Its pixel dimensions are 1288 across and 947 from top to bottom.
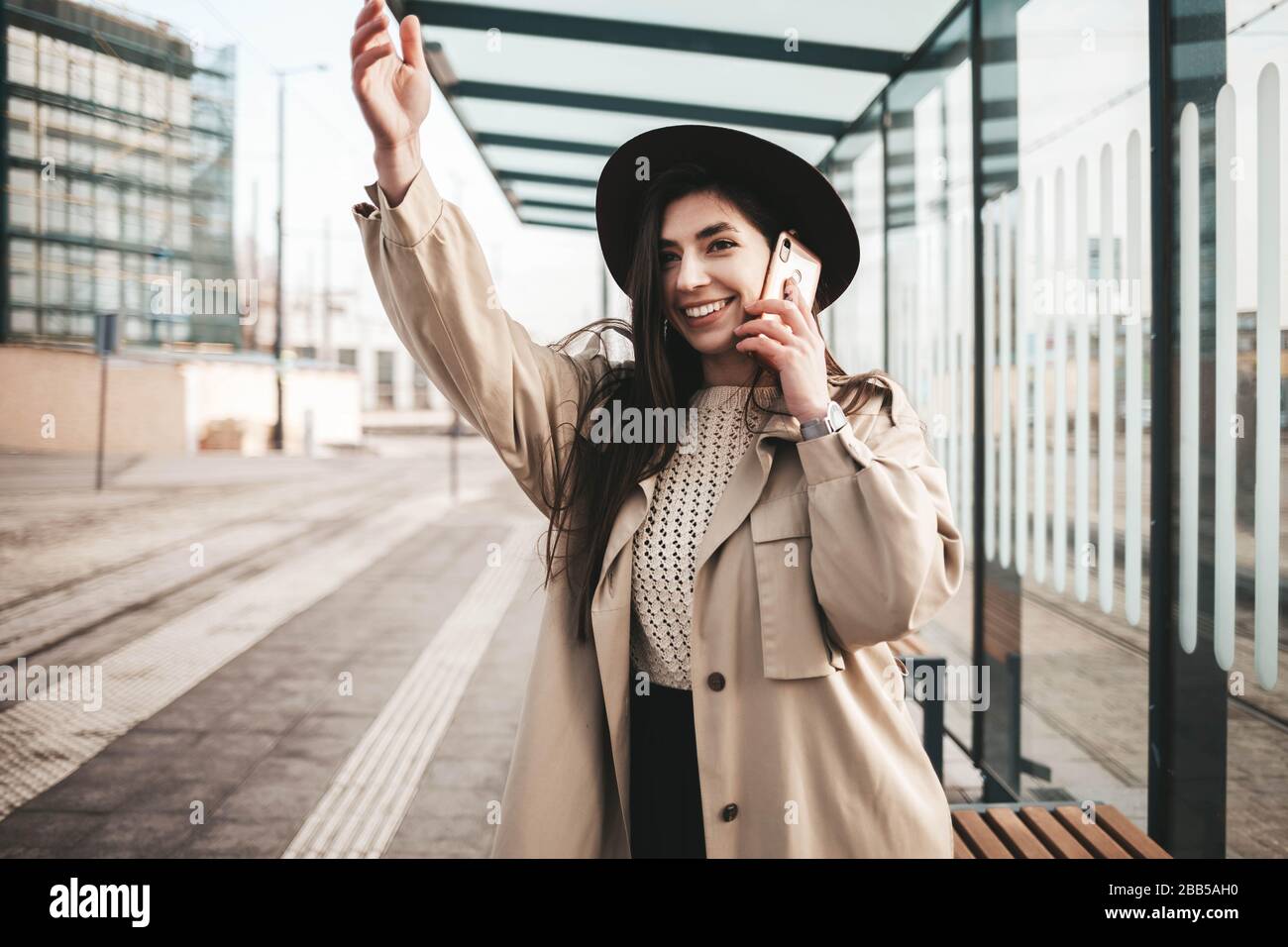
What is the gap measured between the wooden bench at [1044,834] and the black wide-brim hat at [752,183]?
4.40 ft

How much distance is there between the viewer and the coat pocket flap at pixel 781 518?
1.28 meters

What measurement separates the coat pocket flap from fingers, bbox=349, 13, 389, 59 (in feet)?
2.89

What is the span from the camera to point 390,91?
1.16 m

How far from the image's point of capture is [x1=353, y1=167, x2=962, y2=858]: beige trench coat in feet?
3.90

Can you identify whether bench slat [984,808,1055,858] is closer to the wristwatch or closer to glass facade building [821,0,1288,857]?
glass facade building [821,0,1288,857]

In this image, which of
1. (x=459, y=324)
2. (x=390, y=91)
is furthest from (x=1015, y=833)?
(x=390, y=91)

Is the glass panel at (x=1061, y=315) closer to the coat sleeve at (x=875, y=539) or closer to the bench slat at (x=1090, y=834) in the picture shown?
the bench slat at (x=1090, y=834)

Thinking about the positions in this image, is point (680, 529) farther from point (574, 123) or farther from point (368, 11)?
point (574, 123)

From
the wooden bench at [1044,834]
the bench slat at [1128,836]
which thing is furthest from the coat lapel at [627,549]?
the bench slat at [1128,836]

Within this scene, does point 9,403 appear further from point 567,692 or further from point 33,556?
point 567,692

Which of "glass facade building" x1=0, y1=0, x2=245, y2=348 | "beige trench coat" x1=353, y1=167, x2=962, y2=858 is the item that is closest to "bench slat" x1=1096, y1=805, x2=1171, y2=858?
"beige trench coat" x1=353, y1=167, x2=962, y2=858

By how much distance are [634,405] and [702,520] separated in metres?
0.26
